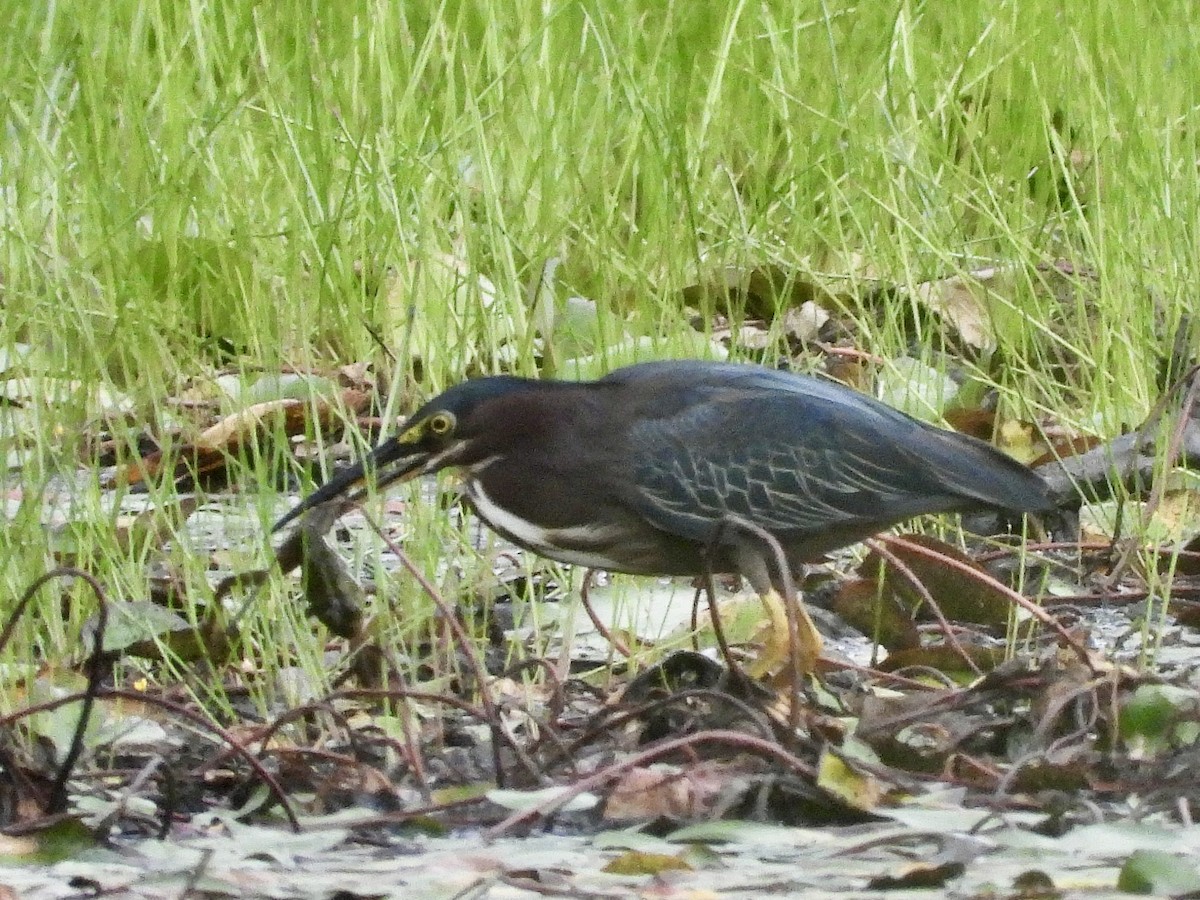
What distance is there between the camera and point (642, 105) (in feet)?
12.5

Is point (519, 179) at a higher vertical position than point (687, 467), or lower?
higher

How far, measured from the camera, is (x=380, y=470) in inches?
124

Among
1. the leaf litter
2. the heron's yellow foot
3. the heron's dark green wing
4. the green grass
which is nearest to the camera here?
the leaf litter

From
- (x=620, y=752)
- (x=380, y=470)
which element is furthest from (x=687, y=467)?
(x=620, y=752)

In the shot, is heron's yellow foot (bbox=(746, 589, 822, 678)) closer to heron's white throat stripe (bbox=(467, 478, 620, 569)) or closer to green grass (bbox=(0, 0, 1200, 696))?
heron's white throat stripe (bbox=(467, 478, 620, 569))

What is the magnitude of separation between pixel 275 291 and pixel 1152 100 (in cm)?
168

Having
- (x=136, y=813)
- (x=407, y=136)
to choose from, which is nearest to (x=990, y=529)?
(x=407, y=136)

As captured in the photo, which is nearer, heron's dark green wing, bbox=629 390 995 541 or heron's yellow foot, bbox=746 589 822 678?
heron's yellow foot, bbox=746 589 822 678

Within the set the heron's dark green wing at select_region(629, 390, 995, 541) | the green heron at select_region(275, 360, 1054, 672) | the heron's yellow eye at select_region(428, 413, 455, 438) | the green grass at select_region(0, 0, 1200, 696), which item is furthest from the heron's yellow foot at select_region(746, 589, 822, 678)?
the green grass at select_region(0, 0, 1200, 696)

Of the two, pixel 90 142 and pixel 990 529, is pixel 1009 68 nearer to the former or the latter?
pixel 990 529

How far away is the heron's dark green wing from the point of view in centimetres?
312

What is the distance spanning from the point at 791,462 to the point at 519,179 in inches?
53.7

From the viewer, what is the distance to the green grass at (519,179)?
12.2ft

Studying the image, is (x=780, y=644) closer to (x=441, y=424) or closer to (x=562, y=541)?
(x=562, y=541)
